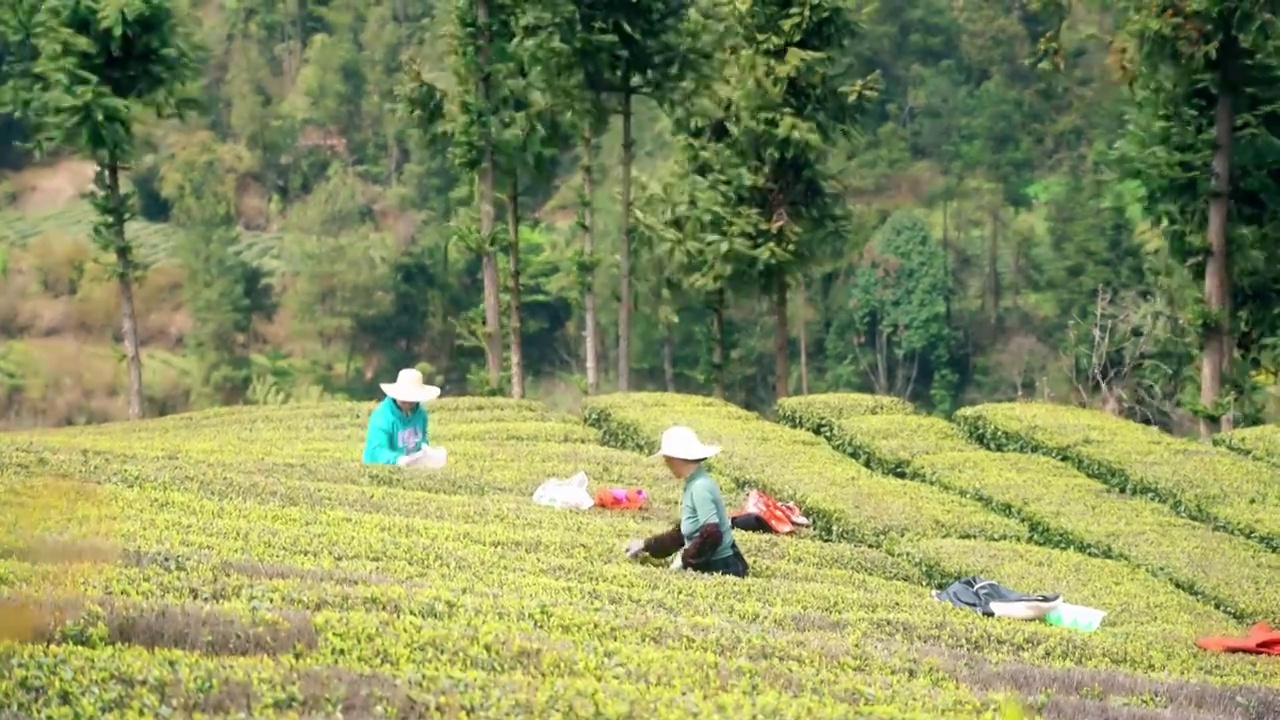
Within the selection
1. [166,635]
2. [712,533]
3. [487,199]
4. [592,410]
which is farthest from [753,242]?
[166,635]

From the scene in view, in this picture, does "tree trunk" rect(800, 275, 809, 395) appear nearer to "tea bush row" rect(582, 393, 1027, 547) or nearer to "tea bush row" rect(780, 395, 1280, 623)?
"tea bush row" rect(582, 393, 1027, 547)

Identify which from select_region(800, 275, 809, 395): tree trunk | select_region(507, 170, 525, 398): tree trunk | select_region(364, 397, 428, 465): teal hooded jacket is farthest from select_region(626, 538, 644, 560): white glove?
select_region(800, 275, 809, 395): tree trunk

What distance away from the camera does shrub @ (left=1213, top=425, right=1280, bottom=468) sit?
17570 millimetres

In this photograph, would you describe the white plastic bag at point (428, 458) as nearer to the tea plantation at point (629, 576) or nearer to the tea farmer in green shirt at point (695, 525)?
the tea plantation at point (629, 576)

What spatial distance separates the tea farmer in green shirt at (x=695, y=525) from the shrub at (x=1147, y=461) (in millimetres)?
5634

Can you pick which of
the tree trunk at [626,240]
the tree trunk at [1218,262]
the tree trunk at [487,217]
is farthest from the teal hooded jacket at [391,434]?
the tree trunk at [1218,262]

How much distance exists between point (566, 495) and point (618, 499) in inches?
18.1

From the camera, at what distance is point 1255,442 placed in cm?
1802

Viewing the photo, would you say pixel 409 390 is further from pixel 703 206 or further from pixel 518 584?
pixel 703 206

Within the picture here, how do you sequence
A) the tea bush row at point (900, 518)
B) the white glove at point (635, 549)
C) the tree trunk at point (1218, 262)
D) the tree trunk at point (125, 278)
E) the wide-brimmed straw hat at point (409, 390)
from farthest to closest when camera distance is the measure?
the tree trunk at point (125, 278)
the tree trunk at point (1218, 262)
the wide-brimmed straw hat at point (409, 390)
the tea bush row at point (900, 518)
the white glove at point (635, 549)

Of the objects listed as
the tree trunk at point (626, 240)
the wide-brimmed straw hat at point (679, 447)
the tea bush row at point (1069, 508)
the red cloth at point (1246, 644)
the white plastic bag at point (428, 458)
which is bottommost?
the red cloth at point (1246, 644)

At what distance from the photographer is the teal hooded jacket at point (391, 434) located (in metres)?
14.6

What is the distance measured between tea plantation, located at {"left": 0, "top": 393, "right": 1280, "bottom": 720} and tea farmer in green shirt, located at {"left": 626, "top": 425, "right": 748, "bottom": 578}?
0.32 metres

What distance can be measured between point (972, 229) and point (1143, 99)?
1210 inches
